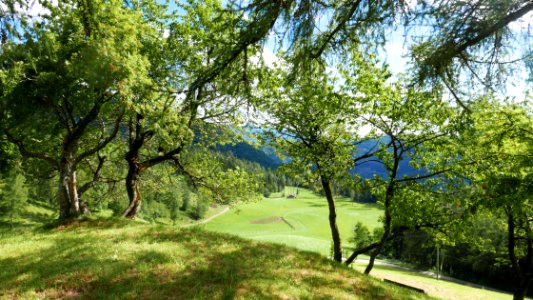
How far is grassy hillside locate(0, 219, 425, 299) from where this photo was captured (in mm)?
9281

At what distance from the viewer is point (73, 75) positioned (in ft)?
47.1

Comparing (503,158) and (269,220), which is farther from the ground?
(503,158)

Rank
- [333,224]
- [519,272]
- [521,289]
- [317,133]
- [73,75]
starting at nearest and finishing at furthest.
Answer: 1. [73,75]
2. [333,224]
3. [317,133]
4. [521,289]
5. [519,272]

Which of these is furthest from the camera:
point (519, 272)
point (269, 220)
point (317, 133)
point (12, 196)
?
point (269, 220)

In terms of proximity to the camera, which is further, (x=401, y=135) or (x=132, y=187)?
(x=132, y=187)

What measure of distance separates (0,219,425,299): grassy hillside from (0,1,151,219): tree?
532 centimetres

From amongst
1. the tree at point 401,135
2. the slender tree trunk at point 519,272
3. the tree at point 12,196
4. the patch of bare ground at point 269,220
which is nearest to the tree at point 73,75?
the tree at point 401,135

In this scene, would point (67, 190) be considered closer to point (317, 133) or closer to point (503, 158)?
point (317, 133)

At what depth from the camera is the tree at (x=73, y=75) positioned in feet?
43.0

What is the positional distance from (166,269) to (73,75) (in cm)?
919

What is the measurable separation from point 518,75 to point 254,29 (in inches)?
226

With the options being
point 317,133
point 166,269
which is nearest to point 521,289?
point 317,133

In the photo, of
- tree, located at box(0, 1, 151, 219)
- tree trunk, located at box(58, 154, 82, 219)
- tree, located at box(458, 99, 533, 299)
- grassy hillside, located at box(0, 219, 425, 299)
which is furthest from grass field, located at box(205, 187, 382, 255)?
grassy hillside, located at box(0, 219, 425, 299)

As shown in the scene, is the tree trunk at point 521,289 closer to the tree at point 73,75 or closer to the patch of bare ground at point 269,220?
the tree at point 73,75
